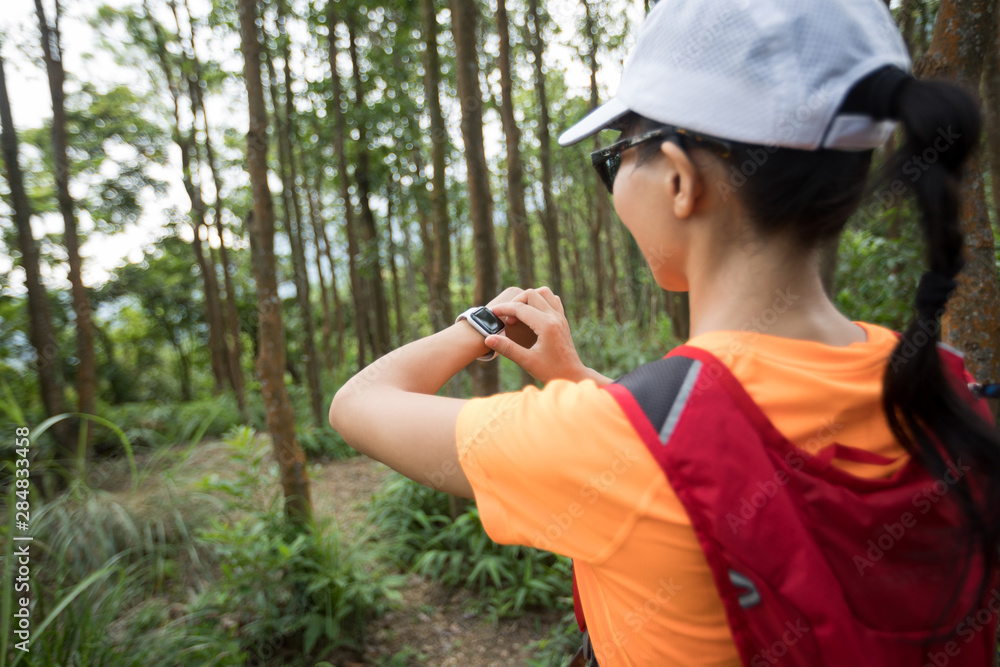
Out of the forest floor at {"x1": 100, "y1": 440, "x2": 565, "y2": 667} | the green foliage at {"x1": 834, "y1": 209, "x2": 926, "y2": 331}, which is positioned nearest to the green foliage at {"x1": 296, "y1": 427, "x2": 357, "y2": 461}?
the forest floor at {"x1": 100, "y1": 440, "x2": 565, "y2": 667}

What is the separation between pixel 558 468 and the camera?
2.32 ft

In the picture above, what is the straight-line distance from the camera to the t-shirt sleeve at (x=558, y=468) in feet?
2.24

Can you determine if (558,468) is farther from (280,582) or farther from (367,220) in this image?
(367,220)

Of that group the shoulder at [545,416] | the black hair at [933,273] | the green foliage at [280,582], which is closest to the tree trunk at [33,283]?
the green foliage at [280,582]

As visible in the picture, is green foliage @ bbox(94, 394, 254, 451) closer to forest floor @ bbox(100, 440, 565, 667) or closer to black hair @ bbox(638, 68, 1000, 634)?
forest floor @ bbox(100, 440, 565, 667)

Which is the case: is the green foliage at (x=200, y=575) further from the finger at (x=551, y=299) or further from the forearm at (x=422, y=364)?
the finger at (x=551, y=299)

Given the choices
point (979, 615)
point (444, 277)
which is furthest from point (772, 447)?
point (444, 277)

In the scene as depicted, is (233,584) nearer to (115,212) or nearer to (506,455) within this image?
(506,455)

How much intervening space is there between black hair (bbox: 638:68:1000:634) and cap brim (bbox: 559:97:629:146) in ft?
0.65

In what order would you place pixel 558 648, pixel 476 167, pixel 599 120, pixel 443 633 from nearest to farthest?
1. pixel 599 120
2. pixel 558 648
3. pixel 443 633
4. pixel 476 167

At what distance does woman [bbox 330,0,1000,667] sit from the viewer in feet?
2.15

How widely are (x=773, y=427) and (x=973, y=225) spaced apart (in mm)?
2616

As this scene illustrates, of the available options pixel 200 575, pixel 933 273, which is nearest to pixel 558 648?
pixel 200 575

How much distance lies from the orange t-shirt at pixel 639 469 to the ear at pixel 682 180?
20 centimetres
